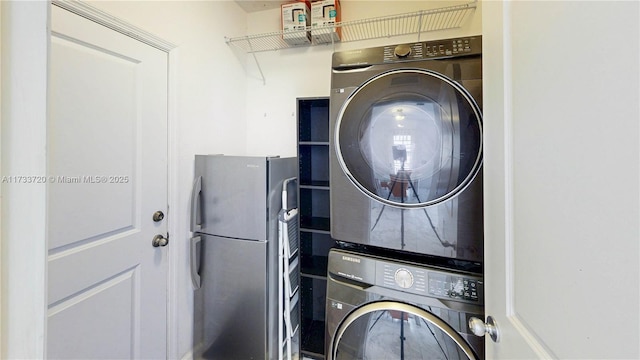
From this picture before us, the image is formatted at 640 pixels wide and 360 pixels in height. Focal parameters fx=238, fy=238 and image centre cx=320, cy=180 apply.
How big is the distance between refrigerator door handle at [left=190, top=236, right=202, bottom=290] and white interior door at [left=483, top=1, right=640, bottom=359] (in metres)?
1.60

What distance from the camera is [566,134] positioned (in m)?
0.42

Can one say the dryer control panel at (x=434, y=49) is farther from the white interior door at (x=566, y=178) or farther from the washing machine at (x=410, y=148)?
the white interior door at (x=566, y=178)

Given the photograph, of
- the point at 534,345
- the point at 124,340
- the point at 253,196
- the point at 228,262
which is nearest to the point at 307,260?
the point at 228,262

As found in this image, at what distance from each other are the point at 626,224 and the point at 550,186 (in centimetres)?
15

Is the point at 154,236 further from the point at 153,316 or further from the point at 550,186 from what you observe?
the point at 550,186

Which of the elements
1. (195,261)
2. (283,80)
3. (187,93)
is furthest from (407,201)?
(283,80)

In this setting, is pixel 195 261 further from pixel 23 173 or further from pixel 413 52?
pixel 413 52

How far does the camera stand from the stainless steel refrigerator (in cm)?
147

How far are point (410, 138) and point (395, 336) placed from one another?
82 centimetres

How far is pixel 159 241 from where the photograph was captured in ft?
4.84

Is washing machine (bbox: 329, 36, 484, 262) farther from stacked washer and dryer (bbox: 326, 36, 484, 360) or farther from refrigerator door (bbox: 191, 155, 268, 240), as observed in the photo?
refrigerator door (bbox: 191, 155, 268, 240)

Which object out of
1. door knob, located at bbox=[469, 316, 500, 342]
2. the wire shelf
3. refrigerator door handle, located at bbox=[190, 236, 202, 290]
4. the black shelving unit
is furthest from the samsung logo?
the wire shelf

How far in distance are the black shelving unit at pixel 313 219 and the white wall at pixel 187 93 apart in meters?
0.76

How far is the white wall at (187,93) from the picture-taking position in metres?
1.49
